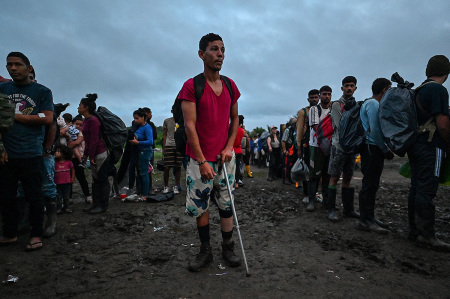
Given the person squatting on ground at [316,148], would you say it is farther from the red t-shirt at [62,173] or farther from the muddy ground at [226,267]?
the red t-shirt at [62,173]

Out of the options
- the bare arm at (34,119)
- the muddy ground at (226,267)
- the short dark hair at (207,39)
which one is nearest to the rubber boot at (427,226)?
the muddy ground at (226,267)

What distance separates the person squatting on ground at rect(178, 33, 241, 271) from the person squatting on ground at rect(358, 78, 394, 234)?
2.29 m

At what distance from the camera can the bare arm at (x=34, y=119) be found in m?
3.18

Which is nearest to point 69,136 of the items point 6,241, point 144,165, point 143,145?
point 143,145

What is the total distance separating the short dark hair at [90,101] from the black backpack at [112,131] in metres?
0.10

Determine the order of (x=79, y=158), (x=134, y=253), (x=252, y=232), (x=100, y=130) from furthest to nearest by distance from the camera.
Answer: (x=79, y=158), (x=100, y=130), (x=252, y=232), (x=134, y=253)

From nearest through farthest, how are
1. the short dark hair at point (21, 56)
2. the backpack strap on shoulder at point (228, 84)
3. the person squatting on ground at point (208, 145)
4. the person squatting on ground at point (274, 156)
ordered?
1. the person squatting on ground at point (208, 145)
2. the backpack strap on shoulder at point (228, 84)
3. the short dark hair at point (21, 56)
4. the person squatting on ground at point (274, 156)

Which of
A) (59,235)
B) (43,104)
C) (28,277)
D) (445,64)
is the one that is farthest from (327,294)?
(43,104)

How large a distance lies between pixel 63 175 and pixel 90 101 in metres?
1.49

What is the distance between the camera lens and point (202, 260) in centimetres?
269

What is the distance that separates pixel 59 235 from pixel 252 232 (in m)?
2.83

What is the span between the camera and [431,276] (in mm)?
2539

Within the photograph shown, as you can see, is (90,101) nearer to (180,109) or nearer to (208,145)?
Result: (180,109)

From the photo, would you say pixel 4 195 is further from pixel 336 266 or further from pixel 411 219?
pixel 411 219
